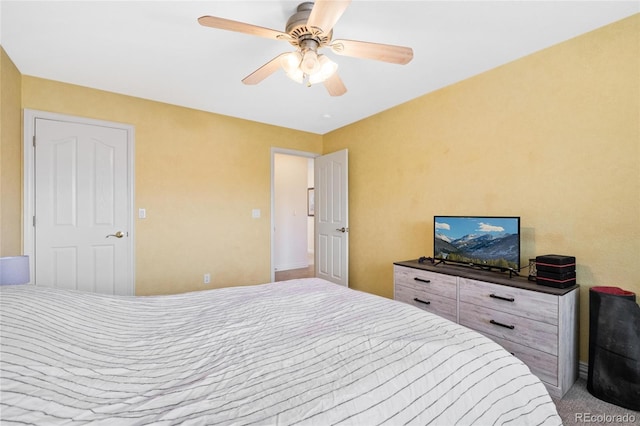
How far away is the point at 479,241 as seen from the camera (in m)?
2.47

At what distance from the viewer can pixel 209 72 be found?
2.63m

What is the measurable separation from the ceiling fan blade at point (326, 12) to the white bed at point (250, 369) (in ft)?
4.97

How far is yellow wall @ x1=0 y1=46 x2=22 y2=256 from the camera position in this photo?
7.24ft

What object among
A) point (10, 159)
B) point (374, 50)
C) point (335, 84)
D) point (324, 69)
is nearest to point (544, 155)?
point (374, 50)

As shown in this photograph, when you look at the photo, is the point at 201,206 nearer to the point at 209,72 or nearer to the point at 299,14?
the point at 209,72

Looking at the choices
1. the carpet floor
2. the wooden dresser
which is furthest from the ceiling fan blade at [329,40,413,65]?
the carpet floor

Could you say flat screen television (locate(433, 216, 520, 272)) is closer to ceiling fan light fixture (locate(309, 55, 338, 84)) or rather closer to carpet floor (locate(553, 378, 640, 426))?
carpet floor (locate(553, 378, 640, 426))

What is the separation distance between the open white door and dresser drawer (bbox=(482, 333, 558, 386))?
222 centimetres

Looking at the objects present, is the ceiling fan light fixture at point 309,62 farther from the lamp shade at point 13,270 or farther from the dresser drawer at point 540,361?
the dresser drawer at point 540,361

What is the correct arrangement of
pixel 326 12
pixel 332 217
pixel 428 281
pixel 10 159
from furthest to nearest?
pixel 332 217 → pixel 428 281 → pixel 10 159 → pixel 326 12

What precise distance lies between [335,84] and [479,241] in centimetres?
184

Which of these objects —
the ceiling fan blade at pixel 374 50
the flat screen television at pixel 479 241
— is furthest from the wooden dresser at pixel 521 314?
the ceiling fan blade at pixel 374 50

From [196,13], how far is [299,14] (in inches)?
28.1

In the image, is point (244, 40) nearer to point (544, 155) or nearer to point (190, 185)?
point (190, 185)
